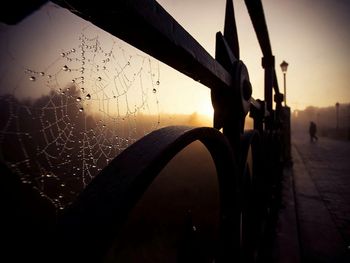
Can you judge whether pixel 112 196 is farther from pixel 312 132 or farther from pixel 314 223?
pixel 312 132

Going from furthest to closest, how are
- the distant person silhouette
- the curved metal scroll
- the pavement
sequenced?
the distant person silhouette
the pavement
the curved metal scroll

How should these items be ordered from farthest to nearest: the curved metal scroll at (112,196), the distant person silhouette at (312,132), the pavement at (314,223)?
1. the distant person silhouette at (312,132)
2. the pavement at (314,223)
3. the curved metal scroll at (112,196)

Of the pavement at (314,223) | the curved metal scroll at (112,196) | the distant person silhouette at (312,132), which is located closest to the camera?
the curved metal scroll at (112,196)

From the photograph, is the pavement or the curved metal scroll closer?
the curved metal scroll

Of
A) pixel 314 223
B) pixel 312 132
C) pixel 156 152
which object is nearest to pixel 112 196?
pixel 156 152

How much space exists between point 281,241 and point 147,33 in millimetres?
3496

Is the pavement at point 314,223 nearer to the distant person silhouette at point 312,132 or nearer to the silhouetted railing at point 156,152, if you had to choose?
the silhouetted railing at point 156,152

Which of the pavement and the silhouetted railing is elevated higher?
Result: the silhouetted railing

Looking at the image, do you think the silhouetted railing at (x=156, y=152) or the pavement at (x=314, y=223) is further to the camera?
the pavement at (x=314, y=223)

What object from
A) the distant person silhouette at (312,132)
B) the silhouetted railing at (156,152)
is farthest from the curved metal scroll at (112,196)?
the distant person silhouette at (312,132)

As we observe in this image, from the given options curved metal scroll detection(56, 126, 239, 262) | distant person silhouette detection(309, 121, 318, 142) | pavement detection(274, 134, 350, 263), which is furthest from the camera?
distant person silhouette detection(309, 121, 318, 142)

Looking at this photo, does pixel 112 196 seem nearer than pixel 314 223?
Yes

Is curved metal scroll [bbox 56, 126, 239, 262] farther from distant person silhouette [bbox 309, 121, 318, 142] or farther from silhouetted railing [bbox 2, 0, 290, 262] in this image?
distant person silhouette [bbox 309, 121, 318, 142]

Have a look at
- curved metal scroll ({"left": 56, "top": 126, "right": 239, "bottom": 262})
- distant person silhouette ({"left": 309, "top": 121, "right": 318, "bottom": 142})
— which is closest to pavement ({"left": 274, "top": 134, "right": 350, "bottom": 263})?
curved metal scroll ({"left": 56, "top": 126, "right": 239, "bottom": 262})
